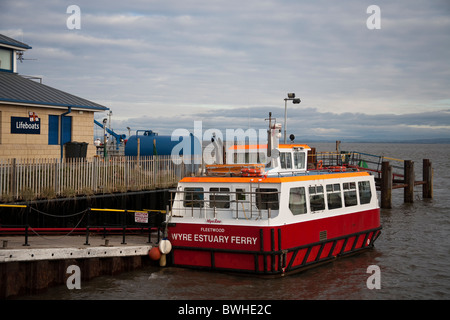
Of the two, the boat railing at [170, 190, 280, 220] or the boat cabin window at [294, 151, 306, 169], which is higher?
the boat cabin window at [294, 151, 306, 169]

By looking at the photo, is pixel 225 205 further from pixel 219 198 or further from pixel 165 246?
pixel 165 246

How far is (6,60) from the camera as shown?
92.8ft

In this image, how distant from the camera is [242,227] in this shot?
52.3 feet

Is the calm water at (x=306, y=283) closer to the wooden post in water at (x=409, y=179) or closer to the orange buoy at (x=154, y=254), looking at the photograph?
the orange buoy at (x=154, y=254)

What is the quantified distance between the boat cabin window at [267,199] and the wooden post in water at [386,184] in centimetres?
2034

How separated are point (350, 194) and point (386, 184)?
54.6 feet

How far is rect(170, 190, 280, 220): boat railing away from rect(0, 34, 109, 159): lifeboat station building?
9959 millimetres

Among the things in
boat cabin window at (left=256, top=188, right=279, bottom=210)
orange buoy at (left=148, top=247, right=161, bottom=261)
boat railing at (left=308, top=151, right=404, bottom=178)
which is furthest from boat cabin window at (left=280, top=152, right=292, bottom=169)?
orange buoy at (left=148, top=247, right=161, bottom=261)

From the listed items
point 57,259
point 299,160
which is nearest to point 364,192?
point 299,160

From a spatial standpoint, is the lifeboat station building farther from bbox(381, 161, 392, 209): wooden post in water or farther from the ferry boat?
bbox(381, 161, 392, 209): wooden post in water

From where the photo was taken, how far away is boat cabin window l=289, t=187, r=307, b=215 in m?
16.7

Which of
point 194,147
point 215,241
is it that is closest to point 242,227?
point 215,241
